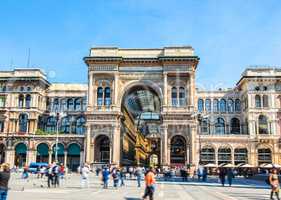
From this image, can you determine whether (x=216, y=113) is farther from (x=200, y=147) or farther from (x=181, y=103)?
(x=181, y=103)

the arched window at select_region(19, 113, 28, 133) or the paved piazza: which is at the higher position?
the arched window at select_region(19, 113, 28, 133)

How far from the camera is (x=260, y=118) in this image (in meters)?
70.8

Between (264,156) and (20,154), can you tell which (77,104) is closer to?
(20,154)

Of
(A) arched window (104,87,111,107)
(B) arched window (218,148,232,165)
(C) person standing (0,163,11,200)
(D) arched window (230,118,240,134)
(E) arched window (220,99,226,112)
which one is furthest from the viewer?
(E) arched window (220,99,226,112)

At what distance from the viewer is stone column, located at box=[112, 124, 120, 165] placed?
5775 cm

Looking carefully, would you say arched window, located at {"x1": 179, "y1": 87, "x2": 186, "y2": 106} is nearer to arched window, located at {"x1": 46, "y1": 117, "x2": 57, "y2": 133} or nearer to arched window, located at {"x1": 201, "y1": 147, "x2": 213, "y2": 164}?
arched window, located at {"x1": 201, "y1": 147, "x2": 213, "y2": 164}

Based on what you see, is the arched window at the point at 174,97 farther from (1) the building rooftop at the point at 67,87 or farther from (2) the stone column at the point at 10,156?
(2) the stone column at the point at 10,156

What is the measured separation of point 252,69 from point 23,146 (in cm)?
4900

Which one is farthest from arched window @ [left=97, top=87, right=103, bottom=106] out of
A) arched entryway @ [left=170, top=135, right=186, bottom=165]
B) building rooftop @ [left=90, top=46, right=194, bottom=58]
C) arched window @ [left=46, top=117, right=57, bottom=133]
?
arched window @ [left=46, top=117, right=57, bottom=133]

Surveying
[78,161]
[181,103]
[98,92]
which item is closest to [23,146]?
[78,161]

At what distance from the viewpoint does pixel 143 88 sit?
6328 cm

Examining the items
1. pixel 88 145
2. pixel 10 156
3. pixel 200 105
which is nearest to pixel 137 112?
pixel 200 105

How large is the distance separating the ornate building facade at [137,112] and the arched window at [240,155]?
0.19 meters

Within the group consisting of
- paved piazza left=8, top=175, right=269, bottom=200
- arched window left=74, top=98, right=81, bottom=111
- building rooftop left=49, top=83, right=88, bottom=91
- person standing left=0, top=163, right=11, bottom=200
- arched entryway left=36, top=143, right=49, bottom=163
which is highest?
building rooftop left=49, top=83, right=88, bottom=91
